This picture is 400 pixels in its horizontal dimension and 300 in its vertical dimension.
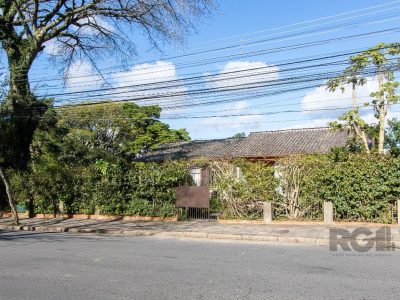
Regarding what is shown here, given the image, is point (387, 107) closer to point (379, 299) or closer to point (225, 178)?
point (225, 178)

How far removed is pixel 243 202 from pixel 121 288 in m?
10.6

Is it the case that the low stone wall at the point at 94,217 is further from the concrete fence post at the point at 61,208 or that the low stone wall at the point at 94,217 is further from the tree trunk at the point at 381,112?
the tree trunk at the point at 381,112

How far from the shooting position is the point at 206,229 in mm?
15023

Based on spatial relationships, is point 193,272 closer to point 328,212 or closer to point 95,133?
point 328,212

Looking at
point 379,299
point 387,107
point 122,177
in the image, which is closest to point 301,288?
point 379,299

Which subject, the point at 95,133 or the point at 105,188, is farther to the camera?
the point at 95,133

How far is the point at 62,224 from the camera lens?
17.9m

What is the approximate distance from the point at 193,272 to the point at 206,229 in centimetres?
711

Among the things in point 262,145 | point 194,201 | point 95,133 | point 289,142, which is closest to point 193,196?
point 194,201

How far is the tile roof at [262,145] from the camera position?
31.3 m

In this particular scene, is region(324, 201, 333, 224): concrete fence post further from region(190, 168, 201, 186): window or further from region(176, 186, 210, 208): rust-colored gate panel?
region(190, 168, 201, 186): window

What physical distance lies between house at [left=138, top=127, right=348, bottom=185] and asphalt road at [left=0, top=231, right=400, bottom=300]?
18.5 m

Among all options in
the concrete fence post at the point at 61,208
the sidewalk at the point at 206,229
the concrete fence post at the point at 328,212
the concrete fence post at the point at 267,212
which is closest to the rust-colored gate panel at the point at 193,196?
the sidewalk at the point at 206,229
